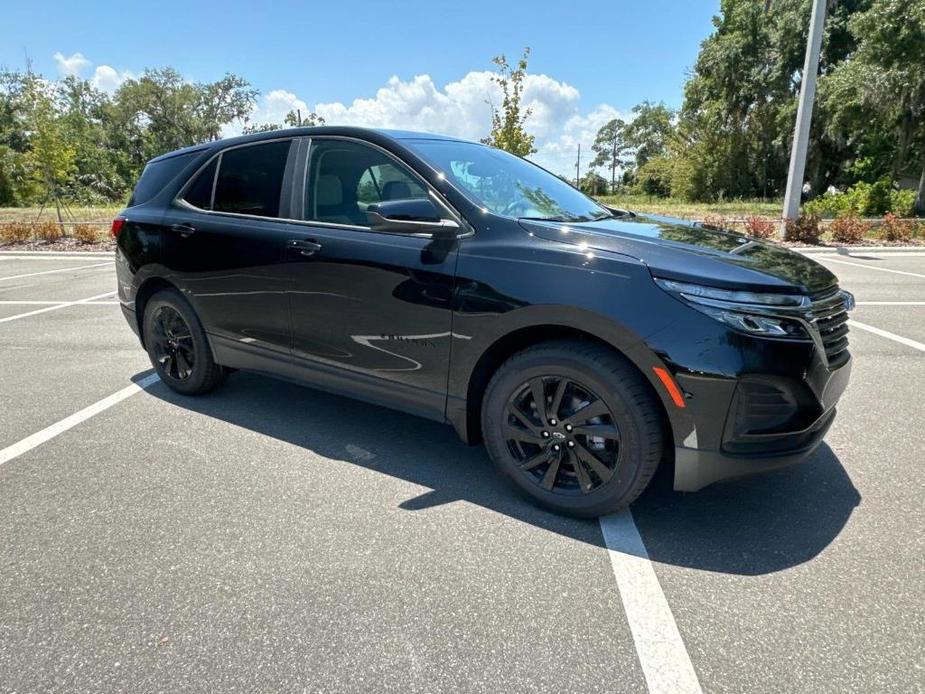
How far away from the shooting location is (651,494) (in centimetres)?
291

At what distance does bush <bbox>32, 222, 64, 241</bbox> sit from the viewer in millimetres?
16812

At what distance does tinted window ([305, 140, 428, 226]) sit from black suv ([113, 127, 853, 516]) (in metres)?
0.01

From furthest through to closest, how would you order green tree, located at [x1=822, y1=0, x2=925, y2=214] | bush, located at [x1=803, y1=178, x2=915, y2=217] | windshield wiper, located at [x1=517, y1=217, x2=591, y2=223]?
bush, located at [x1=803, y1=178, x2=915, y2=217] → green tree, located at [x1=822, y1=0, x2=925, y2=214] → windshield wiper, located at [x1=517, y1=217, x2=591, y2=223]

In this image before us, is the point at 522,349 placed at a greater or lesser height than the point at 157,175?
lesser

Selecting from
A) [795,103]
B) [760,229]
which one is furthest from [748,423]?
[795,103]

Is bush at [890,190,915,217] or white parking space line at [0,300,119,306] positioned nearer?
white parking space line at [0,300,119,306]

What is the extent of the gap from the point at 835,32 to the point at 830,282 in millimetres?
41770

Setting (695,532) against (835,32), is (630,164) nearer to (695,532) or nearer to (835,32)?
(835,32)

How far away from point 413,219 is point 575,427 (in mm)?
1210

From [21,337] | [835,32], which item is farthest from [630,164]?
[21,337]

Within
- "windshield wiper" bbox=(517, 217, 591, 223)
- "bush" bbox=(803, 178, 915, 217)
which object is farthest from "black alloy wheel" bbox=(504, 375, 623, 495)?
"bush" bbox=(803, 178, 915, 217)

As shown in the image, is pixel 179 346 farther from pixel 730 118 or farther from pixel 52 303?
pixel 730 118

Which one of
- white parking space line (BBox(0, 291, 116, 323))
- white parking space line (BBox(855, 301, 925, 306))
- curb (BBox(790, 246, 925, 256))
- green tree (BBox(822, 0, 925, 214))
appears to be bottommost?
white parking space line (BBox(0, 291, 116, 323))

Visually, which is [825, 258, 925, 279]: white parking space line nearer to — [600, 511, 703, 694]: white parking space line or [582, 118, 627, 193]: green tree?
[600, 511, 703, 694]: white parking space line
